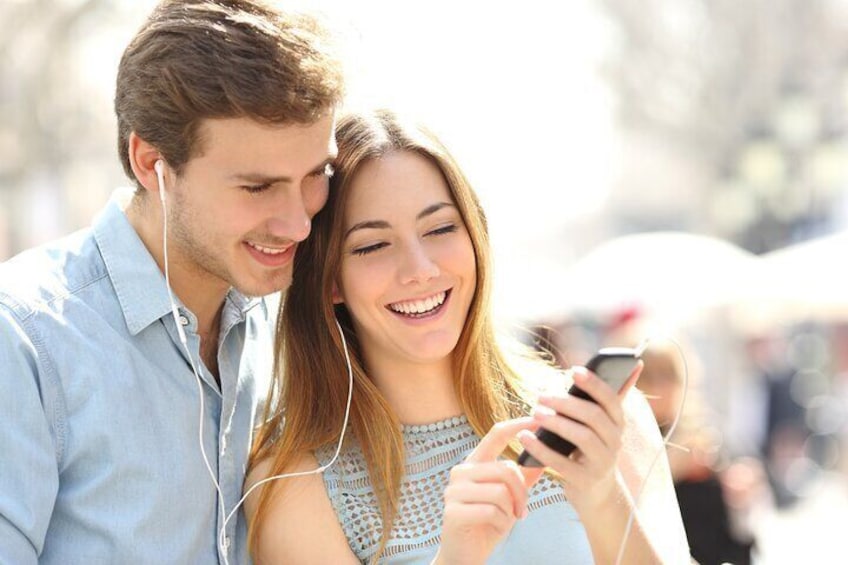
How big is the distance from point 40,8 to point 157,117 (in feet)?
44.1

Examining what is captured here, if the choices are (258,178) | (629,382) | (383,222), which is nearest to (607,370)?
(629,382)

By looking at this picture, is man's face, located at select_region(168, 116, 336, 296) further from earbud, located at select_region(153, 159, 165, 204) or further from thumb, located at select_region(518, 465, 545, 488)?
thumb, located at select_region(518, 465, 545, 488)

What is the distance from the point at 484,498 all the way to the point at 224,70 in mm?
1240

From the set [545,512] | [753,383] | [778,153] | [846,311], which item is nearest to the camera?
[545,512]

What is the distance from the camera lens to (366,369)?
3773mm

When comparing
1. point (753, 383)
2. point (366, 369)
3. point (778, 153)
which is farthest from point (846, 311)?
point (366, 369)

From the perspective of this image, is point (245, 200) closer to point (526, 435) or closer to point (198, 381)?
point (198, 381)

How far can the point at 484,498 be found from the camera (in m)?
2.82

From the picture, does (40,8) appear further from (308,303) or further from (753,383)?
(308,303)

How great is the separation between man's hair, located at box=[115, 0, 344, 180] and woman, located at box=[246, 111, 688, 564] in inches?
14.0

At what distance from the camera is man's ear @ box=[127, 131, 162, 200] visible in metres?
3.41

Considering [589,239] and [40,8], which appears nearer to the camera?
[40,8]

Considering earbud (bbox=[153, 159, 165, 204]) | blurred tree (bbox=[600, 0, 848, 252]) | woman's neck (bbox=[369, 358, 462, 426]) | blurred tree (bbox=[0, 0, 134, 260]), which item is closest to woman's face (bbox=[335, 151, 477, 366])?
woman's neck (bbox=[369, 358, 462, 426])

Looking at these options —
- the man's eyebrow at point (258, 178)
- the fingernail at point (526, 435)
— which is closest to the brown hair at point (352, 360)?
the man's eyebrow at point (258, 178)
